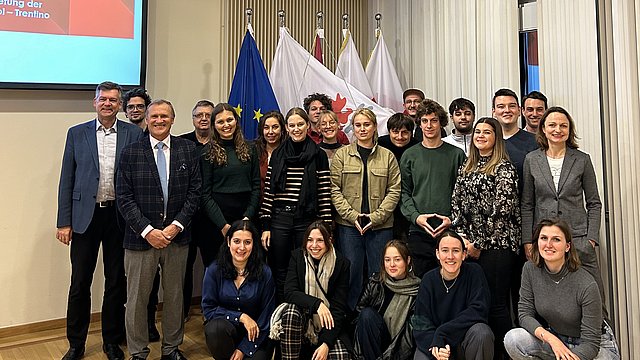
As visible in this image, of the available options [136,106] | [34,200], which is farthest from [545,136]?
[34,200]

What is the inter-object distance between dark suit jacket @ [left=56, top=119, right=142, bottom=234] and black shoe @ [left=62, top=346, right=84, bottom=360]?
2.34ft

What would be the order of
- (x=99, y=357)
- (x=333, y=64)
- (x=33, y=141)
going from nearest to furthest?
(x=99, y=357)
(x=33, y=141)
(x=333, y=64)

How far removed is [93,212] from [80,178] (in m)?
0.21

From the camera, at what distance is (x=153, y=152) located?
2.95 m

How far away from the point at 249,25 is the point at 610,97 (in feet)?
8.79

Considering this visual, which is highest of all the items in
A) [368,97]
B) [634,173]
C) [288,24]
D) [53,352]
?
[288,24]

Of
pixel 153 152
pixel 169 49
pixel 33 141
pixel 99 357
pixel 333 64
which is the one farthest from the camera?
pixel 333 64

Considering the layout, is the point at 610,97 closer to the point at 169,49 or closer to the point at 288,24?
the point at 288,24

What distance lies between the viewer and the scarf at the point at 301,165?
307 centimetres

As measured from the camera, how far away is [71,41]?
3775 millimetres

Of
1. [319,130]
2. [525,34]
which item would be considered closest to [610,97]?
[525,34]

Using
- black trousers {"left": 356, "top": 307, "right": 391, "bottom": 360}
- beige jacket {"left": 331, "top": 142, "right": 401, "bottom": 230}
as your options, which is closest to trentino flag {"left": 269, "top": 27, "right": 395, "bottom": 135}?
beige jacket {"left": 331, "top": 142, "right": 401, "bottom": 230}

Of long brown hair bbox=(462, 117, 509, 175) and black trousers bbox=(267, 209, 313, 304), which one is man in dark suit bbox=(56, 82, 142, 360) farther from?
long brown hair bbox=(462, 117, 509, 175)

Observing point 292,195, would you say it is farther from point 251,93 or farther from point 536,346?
point 536,346
